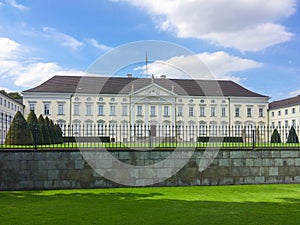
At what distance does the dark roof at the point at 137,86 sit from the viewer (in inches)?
2126

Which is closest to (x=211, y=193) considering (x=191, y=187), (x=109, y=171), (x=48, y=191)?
(x=191, y=187)

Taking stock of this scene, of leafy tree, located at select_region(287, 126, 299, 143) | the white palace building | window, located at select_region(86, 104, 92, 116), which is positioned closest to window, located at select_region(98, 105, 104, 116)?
the white palace building

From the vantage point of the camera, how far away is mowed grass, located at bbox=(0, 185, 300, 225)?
573cm

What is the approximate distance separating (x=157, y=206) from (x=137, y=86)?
158 feet

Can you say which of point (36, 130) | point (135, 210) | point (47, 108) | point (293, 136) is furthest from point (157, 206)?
point (47, 108)

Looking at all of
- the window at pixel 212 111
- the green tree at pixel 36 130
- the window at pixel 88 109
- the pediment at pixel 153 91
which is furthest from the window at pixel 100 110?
the green tree at pixel 36 130

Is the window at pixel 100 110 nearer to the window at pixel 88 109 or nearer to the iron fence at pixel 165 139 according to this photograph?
the window at pixel 88 109

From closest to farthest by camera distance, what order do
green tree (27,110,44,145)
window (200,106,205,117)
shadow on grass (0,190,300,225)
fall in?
shadow on grass (0,190,300,225), green tree (27,110,44,145), window (200,106,205,117)

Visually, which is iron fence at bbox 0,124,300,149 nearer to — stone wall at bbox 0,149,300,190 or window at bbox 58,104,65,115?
stone wall at bbox 0,149,300,190

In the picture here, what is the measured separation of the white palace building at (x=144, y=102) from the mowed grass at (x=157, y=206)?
41.1m

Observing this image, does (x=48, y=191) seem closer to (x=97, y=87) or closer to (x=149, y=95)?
(x=97, y=87)

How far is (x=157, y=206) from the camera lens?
693 centimetres

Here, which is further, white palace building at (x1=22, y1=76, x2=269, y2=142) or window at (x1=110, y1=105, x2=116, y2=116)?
window at (x1=110, y1=105, x2=116, y2=116)

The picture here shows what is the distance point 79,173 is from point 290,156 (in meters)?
7.03
